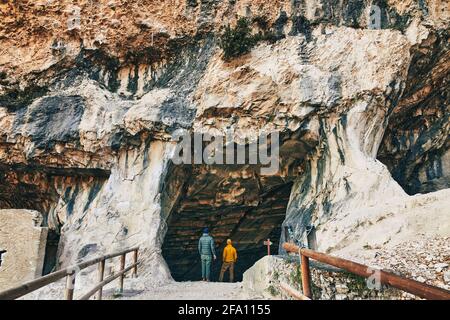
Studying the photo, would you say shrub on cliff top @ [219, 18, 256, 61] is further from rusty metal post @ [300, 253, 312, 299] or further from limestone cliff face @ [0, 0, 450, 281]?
rusty metal post @ [300, 253, 312, 299]

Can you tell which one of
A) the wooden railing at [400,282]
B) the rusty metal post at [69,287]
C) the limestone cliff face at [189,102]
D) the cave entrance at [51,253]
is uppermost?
the limestone cliff face at [189,102]

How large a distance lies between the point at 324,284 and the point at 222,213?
450 inches

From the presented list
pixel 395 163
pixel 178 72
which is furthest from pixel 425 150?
pixel 178 72

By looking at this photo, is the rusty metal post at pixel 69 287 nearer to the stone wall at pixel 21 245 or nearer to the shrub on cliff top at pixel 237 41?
the stone wall at pixel 21 245

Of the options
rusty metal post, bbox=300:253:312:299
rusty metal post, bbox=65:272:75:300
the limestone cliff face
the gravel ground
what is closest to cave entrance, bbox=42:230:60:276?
the limestone cliff face

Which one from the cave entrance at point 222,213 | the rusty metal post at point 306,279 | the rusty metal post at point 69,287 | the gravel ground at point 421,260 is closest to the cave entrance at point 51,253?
the cave entrance at point 222,213

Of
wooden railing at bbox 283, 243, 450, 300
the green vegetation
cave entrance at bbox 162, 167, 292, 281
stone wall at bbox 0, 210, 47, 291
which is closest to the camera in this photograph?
wooden railing at bbox 283, 243, 450, 300

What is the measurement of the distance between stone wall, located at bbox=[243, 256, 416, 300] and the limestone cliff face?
521 centimetres

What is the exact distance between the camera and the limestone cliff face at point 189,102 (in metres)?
11.3

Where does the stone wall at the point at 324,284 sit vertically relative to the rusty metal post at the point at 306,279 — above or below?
below

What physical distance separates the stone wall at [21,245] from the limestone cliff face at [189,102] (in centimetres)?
155

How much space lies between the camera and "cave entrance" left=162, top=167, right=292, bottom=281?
534 inches

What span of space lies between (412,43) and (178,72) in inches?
327

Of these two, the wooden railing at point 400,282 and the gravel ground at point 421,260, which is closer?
the wooden railing at point 400,282
